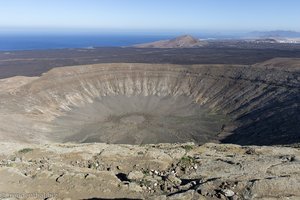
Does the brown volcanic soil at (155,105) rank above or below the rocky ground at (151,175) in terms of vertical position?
below

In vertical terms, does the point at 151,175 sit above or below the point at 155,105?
above

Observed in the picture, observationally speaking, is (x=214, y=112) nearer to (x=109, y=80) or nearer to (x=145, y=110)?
(x=145, y=110)

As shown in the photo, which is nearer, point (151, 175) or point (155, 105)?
point (151, 175)

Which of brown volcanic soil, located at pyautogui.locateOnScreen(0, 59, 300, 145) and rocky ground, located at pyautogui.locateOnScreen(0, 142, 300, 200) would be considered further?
brown volcanic soil, located at pyautogui.locateOnScreen(0, 59, 300, 145)

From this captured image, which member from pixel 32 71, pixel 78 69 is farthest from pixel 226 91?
pixel 32 71

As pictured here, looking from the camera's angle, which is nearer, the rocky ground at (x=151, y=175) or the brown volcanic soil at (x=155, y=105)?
the rocky ground at (x=151, y=175)
